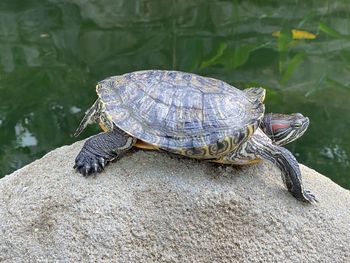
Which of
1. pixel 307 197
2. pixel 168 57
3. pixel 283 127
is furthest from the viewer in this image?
pixel 168 57

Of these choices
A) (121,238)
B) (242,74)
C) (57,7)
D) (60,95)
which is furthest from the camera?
(57,7)

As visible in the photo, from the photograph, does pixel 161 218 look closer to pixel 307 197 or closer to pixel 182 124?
pixel 182 124

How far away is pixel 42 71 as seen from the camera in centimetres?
635

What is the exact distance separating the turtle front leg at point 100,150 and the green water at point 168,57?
2.25 meters

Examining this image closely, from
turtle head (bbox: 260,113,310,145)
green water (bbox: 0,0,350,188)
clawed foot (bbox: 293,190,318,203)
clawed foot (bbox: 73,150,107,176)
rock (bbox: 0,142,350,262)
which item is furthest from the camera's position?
green water (bbox: 0,0,350,188)

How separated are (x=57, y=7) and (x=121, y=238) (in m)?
6.13

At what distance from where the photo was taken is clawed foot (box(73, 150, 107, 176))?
103 inches

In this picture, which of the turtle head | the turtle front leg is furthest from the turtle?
the turtle head

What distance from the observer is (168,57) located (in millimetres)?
6695

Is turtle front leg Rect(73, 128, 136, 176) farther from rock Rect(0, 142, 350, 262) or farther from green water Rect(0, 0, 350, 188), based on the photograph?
green water Rect(0, 0, 350, 188)

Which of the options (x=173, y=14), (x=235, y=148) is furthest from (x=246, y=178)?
(x=173, y=14)

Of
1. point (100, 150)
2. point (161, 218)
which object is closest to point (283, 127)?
point (161, 218)

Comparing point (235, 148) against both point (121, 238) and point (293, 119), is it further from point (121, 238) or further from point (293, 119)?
point (121, 238)

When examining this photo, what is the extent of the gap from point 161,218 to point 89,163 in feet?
1.30
